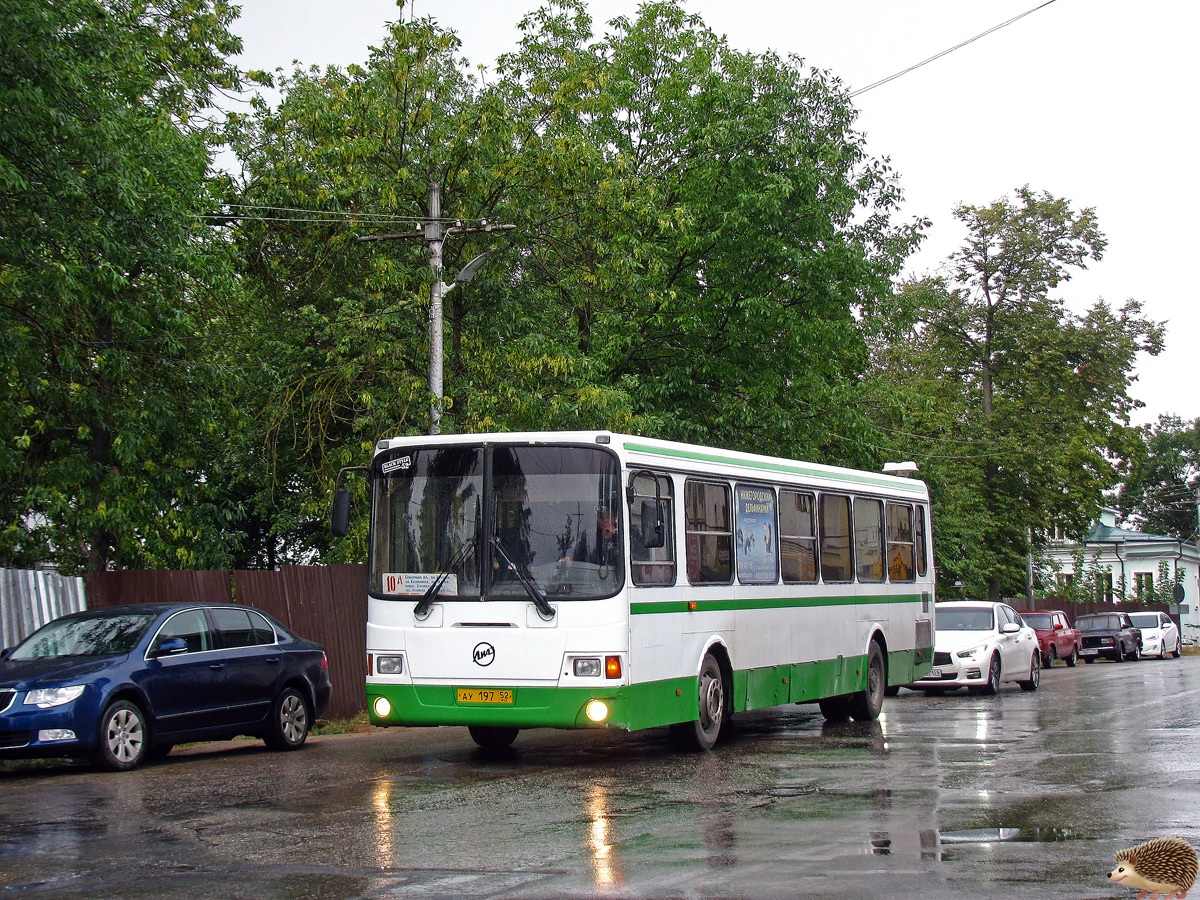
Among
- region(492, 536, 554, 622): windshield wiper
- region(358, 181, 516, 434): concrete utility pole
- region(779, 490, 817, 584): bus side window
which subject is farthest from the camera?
region(358, 181, 516, 434): concrete utility pole

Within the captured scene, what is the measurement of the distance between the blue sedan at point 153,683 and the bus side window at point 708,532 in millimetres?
4632

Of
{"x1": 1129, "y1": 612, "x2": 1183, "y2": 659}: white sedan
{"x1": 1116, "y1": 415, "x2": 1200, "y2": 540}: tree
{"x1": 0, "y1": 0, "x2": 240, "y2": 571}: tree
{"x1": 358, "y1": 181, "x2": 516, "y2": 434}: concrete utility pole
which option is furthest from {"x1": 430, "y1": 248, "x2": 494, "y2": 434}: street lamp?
{"x1": 1116, "y1": 415, "x2": 1200, "y2": 540}: tree

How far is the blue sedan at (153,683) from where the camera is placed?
12148 millimetres

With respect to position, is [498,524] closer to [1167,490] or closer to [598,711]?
[598,711]

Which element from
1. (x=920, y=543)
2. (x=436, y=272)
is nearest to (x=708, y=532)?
(x=920, y=543)

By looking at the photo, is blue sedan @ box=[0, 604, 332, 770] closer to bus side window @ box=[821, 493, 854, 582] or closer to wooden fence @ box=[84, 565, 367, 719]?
wooden fence @ box=[84, 565, 367, 719]

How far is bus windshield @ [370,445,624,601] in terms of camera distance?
12.1 metres

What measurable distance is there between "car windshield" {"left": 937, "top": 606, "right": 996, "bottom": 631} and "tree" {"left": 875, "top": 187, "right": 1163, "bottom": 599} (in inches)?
852

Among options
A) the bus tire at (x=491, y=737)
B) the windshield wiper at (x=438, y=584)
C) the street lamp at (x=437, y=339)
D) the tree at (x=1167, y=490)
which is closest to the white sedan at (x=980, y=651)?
the street lamp at (x=437, y=339)

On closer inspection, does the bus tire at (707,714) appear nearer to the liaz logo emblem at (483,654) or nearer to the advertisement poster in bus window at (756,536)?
Result: the advertisement poster in bus window at (756,536)

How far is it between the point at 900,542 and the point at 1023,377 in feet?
111

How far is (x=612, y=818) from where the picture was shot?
9133 mm

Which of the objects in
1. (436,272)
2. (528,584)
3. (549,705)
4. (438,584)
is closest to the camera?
(549,705)

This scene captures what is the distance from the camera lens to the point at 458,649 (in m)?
12.3
